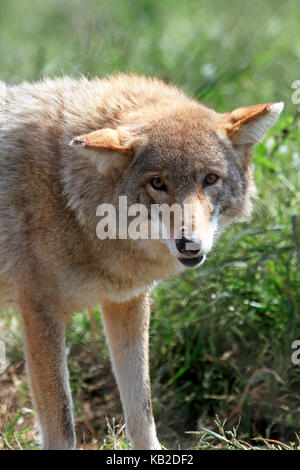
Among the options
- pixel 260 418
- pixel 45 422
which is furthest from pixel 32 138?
pixel 260 418

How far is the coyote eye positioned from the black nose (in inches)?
12.3

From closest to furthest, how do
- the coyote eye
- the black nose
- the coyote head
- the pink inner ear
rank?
the black nose → the coyote head → the coyote eye → the pink inner ear

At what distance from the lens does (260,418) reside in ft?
17.2

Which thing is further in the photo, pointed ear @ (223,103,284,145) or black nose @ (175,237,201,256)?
pointed ear @ (223,103,284,145)

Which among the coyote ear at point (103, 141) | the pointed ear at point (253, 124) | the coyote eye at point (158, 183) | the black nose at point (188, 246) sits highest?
the pointed ear at point (253, 124)

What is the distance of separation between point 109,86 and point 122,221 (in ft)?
2.89

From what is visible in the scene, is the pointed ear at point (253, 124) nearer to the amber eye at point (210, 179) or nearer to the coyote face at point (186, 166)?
the coyote face at point (186, 166)

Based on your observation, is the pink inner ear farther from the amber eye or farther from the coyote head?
the amber eye

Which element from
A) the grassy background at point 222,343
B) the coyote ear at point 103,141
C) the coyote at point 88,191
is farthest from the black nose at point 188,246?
the grassy background at point 222,343

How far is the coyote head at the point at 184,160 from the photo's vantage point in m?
3.71

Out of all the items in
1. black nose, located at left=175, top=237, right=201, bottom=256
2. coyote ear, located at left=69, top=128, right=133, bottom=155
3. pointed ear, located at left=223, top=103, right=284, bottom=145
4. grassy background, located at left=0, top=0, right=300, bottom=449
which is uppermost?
pointed ear, located at left=223, top=103, right=284, bottom=145

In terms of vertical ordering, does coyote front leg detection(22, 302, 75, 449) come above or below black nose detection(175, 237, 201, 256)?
below

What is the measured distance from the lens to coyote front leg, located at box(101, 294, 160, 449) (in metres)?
4.59

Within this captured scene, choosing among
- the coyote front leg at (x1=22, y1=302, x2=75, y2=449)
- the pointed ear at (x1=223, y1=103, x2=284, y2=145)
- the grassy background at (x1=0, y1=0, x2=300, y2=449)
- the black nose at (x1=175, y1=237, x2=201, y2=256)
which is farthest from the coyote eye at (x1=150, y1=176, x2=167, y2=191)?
the grassy background at (x1=0, y1=0, x2=300, y2=449)
